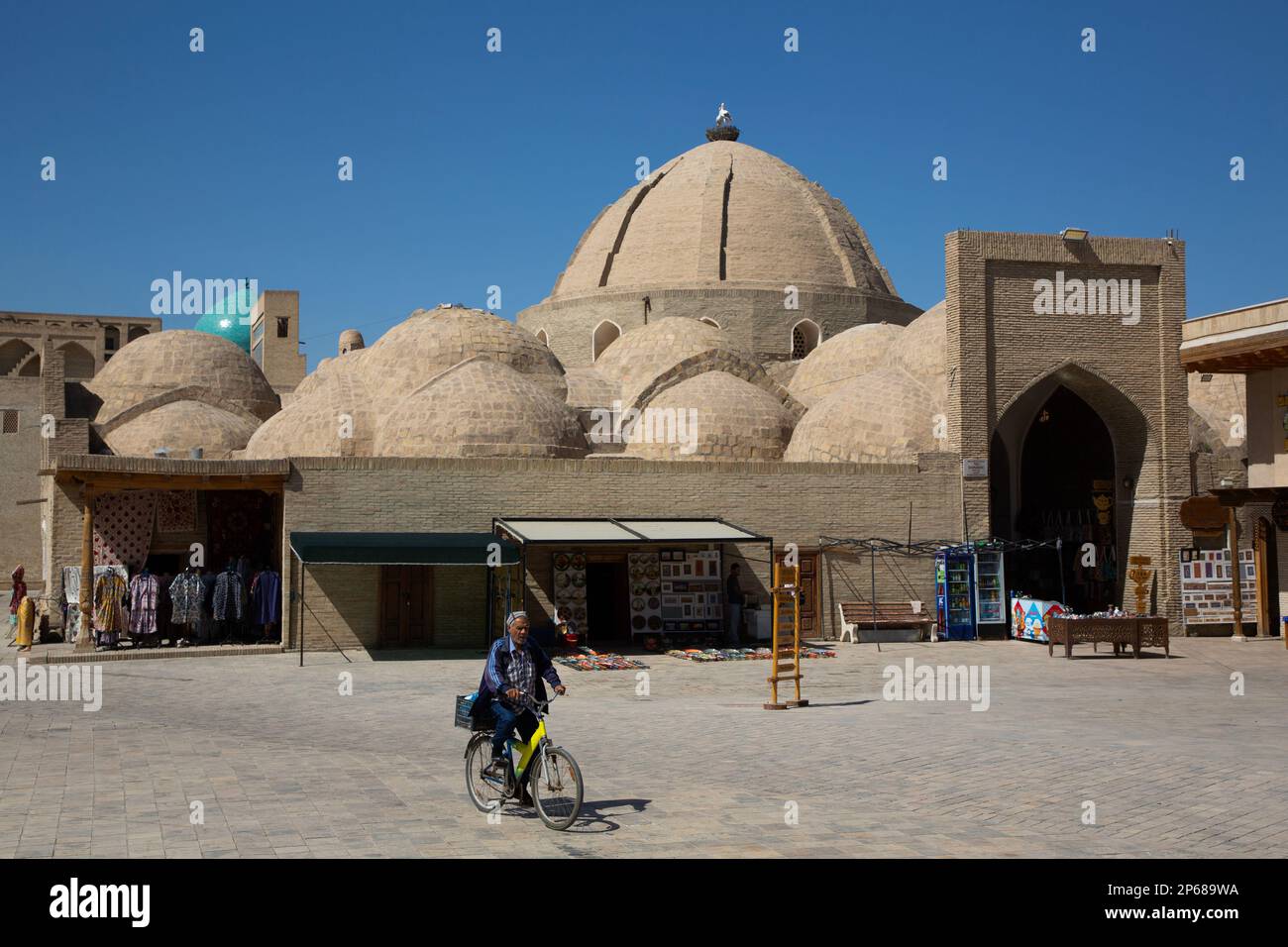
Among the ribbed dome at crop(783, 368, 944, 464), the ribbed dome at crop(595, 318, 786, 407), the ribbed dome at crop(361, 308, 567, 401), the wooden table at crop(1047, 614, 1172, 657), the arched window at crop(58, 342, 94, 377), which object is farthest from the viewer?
the arched window at crop(58, 342, 94, 377)

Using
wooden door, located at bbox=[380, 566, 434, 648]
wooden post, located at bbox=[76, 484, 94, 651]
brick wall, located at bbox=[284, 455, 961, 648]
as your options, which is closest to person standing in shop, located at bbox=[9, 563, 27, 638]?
wooden post, located at bbox=[76, 484, 94, 651]

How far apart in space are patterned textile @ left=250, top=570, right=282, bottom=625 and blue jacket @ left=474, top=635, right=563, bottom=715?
468 inches

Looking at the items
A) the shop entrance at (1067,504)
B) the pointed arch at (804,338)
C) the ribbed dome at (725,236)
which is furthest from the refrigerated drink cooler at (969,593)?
the ribbed dome at (725,236)

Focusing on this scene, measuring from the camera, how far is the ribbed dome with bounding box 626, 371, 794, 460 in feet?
79.4

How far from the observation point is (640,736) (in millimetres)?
10641

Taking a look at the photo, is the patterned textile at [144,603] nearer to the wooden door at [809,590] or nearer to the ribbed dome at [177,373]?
the wooden door at [809,590]

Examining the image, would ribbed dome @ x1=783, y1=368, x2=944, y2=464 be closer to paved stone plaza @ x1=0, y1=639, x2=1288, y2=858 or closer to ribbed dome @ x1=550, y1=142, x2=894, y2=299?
paved stone plaza @ x1=0, y1=639, x2=1288, y2=858

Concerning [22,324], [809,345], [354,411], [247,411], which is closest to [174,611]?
[354,411]

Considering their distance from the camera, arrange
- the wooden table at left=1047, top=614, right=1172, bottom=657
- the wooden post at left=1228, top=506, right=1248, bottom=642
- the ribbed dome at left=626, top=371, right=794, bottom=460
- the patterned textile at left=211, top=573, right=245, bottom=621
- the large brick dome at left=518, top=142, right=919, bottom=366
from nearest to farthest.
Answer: the wooden table at left=1047, top=614, right=1172, bottom=657
the patterned textile at left=211, top=573, right=245, bottom=621
the wooden post at left=1228, top=506, right=1248, bottom=642
the ribbed dome at left=626, top=371, right=794, bottom=460
the large brick dome at left=518, top=142, right=919, bottom=366

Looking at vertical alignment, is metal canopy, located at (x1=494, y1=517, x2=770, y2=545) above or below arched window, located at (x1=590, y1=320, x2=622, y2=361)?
below

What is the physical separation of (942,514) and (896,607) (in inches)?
72.2

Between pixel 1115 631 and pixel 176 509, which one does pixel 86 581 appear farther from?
pixel 1115 631

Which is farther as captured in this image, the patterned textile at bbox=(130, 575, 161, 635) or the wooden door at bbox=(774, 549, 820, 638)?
the wooden door at bbox=(774, 549, 820, 638)

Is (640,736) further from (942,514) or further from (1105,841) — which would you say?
(942,514)
